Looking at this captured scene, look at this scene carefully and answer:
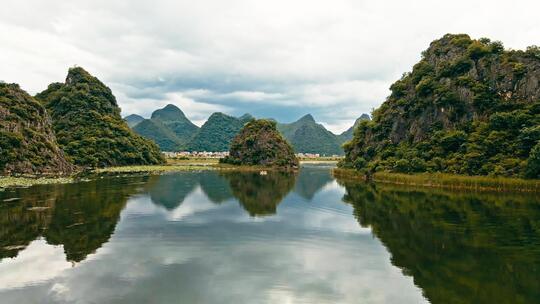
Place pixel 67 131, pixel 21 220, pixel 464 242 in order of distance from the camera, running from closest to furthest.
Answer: pixel 464 242 < pixel 21 220 < pixel 67 131

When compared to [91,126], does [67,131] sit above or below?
below

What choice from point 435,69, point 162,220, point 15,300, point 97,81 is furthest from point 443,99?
point 97,81

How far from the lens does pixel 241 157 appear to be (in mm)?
151375

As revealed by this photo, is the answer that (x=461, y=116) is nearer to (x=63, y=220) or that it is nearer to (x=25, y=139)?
(x=63, y=220)

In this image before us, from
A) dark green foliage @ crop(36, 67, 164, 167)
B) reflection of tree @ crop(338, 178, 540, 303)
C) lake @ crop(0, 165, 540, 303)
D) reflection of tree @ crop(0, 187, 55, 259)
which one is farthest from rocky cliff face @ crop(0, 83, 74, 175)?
reflection of tree @ crop(338, 178, 540, 303)

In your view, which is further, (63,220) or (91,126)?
(91,126)

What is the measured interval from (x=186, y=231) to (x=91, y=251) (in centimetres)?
784

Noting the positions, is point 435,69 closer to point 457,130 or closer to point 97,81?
point 457,130

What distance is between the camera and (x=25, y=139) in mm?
90625

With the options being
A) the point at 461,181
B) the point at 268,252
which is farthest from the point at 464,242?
the point at 461,181

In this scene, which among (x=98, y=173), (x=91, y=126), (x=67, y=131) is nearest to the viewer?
(x=98, y=173)

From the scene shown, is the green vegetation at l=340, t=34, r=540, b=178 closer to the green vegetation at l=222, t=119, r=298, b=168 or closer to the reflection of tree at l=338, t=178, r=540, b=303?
the reflection of tree at l=338, t=178, r=540, b=303

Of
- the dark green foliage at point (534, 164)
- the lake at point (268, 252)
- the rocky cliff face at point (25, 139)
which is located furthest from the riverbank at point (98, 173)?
the dark green foliage at point (534, 164)

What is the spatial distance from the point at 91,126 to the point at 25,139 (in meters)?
47.4
